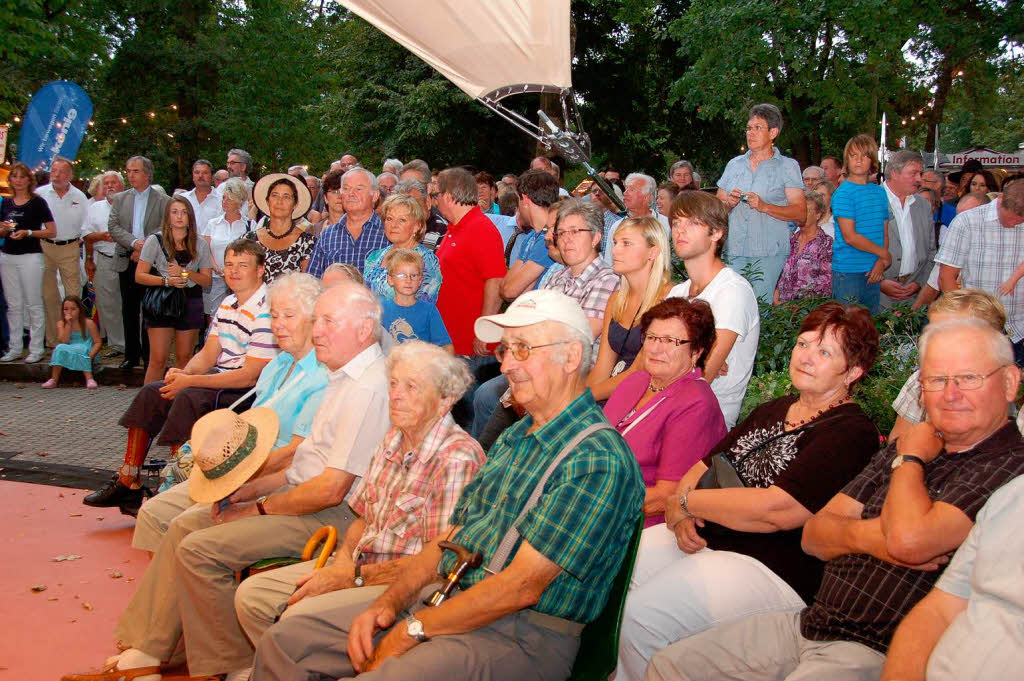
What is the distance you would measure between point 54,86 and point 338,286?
13.5 meters

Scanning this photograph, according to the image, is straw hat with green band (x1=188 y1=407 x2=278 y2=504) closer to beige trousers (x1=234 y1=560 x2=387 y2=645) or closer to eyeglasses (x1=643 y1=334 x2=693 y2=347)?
beige trousers (x1=234 y1=560 x2=387 y2=645)

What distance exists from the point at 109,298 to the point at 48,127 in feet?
19.0

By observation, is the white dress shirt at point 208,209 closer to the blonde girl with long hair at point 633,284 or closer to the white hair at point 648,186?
the white hair at point 648,186

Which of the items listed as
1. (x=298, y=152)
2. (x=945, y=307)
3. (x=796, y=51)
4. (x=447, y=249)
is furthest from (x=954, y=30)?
(x=298, y=152)

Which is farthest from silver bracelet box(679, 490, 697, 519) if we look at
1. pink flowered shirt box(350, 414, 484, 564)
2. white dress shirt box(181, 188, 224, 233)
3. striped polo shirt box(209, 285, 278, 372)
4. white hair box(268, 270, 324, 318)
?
white dress shirt box(181, 188, 224, 233)

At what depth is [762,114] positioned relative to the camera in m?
6.51

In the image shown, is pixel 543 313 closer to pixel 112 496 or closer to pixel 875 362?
pixel 875 362

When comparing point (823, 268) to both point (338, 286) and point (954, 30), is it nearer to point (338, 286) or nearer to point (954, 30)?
point (338, 286)

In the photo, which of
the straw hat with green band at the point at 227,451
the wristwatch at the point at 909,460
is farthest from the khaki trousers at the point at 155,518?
the wristwatch at the point at 909,460

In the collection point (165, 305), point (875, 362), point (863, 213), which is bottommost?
point (875, 362)

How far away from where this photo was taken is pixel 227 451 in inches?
171

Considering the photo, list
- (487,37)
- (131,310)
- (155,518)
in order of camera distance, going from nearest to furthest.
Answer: (155,518) → (487,37) → (131,310)

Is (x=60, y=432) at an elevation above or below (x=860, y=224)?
below

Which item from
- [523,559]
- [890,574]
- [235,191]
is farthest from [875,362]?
[235,191]
